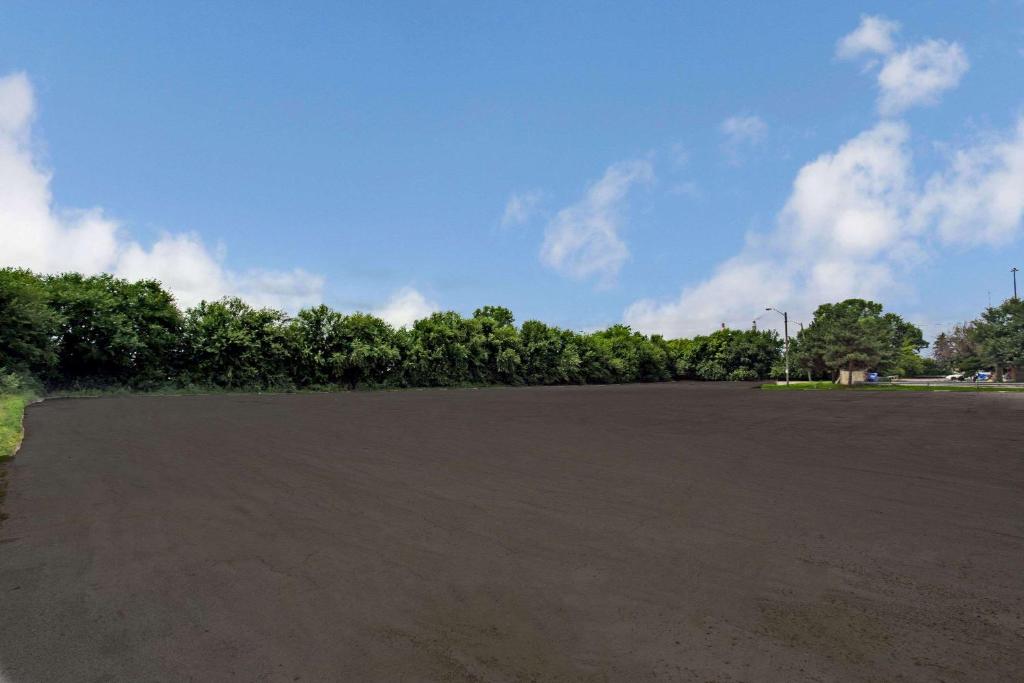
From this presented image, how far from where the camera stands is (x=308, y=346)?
2227 inches

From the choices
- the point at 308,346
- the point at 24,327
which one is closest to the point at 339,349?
the point at 308,346

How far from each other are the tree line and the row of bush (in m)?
0.11

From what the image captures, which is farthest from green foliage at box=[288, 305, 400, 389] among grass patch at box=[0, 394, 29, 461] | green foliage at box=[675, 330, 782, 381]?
green foliage at box=[675, 330, 782, 381]

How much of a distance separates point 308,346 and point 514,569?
55185mm

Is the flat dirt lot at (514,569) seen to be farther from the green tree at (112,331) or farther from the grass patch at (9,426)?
the green tree at (112,331)

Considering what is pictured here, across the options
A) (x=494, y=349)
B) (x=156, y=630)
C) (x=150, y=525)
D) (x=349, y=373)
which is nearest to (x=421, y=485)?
(x=150, y=525)

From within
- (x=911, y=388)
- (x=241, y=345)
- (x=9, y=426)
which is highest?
(x=241, y=345)

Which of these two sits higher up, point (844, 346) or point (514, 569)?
point (844, 346)

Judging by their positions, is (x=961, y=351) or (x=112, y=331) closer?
(x=112, y=331)

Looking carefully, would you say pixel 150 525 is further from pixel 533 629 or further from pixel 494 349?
pixel 494 349

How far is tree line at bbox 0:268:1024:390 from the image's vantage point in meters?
44.3

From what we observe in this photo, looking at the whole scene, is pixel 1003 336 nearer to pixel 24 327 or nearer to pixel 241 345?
pixel 241 345

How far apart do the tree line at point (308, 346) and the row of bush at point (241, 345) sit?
0.11m

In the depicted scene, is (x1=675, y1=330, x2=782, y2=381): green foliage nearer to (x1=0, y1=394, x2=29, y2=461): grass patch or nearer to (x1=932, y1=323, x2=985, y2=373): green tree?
(x1=932, y1=323, x2=985, y2=373): green tree
